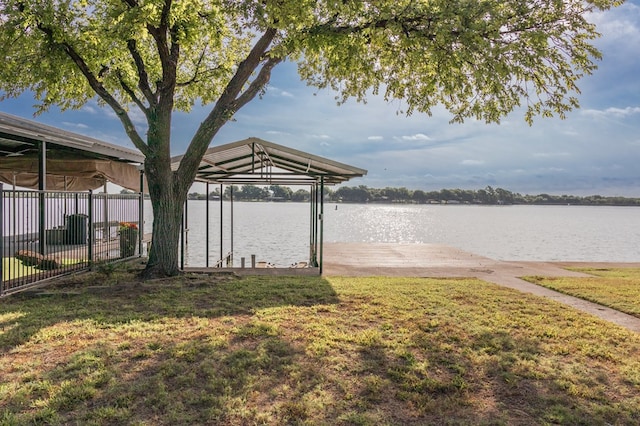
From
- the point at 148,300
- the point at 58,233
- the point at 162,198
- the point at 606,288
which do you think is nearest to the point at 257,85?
the point at 162,198

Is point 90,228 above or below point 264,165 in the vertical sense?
below

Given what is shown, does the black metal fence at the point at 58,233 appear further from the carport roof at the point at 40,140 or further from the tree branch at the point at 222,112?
the tree branch at the point at 222,112

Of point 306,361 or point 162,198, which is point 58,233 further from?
point 306,361

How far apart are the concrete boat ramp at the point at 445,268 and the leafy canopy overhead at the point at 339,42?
3.93 metres

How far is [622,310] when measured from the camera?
6859 millimetres

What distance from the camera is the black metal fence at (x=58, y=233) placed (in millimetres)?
7367

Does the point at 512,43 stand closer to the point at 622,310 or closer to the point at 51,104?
the point at 622,310

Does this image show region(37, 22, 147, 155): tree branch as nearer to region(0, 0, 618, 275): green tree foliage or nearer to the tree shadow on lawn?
region(0, 0, 618, 275): green tree foliage

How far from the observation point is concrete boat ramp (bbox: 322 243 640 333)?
290 inches

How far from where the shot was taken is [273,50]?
8.20 metres

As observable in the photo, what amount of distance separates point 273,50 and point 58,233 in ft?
27.1

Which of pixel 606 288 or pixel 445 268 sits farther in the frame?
pixel 445 268

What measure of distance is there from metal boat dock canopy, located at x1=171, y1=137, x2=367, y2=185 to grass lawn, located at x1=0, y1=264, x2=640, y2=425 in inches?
138

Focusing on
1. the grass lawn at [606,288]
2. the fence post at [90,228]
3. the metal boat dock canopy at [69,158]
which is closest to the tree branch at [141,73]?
the metal boat dock canopy at [69,158]
